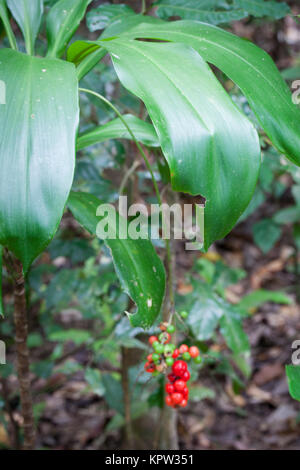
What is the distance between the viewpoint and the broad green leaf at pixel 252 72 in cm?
65

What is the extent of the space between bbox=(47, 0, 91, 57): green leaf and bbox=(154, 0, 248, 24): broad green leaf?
0.96ft

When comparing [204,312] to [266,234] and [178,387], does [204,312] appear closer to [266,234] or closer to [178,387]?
[178,387]

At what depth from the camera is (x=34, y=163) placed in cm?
56

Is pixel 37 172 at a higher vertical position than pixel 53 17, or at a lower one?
lower

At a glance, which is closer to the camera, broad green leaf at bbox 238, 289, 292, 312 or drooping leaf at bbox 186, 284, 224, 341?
drooping leaf at bbox 186, 284, 224, 341

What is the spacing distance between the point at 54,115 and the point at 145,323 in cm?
38

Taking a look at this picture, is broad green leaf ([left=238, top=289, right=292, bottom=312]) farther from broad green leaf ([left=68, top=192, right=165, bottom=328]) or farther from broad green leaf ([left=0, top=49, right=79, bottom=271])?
broad green leaf ([left=0, top=49, right=79, bottom=271])

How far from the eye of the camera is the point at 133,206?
4.23ft

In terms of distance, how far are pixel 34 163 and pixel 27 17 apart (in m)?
0.50

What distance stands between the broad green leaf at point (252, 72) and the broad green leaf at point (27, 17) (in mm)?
230

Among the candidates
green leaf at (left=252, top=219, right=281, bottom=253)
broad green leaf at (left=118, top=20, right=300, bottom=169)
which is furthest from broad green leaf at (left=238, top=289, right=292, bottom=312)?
broad green leaf at (left=118, top=20, right=300, bottom=169)

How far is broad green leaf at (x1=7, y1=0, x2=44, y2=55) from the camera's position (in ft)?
2.92
